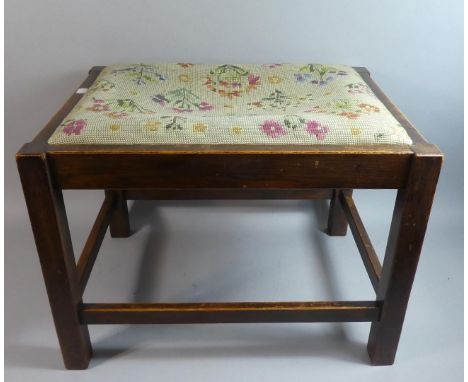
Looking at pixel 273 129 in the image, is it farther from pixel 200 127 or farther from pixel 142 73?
pixel 142 73

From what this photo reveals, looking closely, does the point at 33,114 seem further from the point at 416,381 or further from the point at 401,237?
the point at 416,381

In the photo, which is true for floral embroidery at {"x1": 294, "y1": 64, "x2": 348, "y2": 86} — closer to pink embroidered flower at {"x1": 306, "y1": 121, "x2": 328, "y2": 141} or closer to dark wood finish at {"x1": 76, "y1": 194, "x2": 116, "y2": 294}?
pink embroidered flower at {"x1": 306, "y1": 121, "x2": 328, "y2": 141}

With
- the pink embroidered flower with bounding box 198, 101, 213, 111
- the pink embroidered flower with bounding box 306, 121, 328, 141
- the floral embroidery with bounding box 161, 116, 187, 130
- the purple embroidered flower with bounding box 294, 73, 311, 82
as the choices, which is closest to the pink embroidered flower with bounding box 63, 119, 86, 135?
the floral embroidery with bounding box 161, 116, 187, 130

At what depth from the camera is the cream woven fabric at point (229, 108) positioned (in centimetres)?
68

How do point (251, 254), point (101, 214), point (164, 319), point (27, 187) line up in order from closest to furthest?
point (27, 187) < point (164, 319) < point (101, 214) < point (251, 254)

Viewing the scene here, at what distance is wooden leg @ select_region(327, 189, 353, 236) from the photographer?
3.76 feet

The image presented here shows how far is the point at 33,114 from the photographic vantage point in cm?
115

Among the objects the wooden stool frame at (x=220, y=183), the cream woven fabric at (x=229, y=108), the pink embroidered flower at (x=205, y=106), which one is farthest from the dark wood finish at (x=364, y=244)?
the pink embroidered flower at (x=205, y=106)

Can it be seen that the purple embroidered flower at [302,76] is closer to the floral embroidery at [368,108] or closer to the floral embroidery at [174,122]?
the floral embroidery at [368,108]

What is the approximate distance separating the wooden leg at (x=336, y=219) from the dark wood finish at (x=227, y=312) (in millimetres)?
360

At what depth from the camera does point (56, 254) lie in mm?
733

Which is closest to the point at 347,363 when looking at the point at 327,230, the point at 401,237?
the point at 401,237

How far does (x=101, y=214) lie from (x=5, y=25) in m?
0.45

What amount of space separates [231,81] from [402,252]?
0.45m
